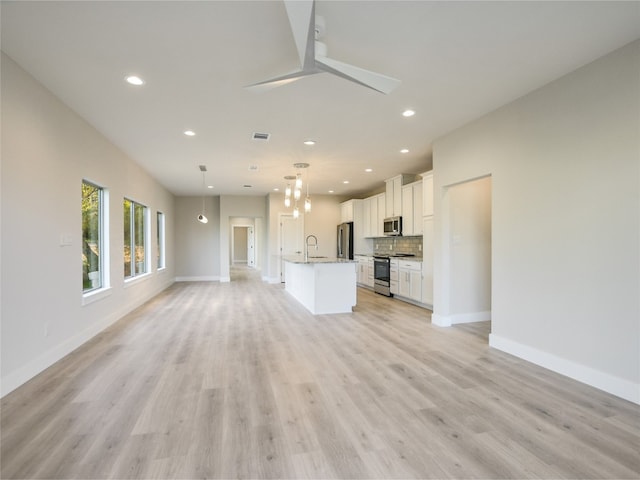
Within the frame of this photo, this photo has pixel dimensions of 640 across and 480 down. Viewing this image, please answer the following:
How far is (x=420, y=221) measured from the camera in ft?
20.5

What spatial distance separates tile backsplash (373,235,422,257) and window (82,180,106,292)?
574 cm

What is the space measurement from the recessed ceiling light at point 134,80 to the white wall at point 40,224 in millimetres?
838

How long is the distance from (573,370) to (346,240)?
6.74 metres

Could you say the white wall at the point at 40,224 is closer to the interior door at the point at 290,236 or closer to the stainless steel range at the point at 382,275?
the stainless steel range at the point at 382,275

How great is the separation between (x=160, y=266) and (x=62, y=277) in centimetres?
563

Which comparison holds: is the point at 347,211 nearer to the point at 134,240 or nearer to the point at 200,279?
the point at 200,279

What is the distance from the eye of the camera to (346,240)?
30.8 ft

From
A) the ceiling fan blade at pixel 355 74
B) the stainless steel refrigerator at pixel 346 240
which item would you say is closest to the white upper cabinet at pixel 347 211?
the stainless steel refrigerator at pixel 346 240

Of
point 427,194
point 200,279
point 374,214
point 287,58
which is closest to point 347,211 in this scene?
point 374,214

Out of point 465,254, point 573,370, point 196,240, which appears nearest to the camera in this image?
point 573,370

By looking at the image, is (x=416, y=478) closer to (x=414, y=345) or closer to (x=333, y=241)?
(x=414, y=345)

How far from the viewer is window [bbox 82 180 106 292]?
4.19 metres

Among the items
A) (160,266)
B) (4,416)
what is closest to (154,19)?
(4,416)

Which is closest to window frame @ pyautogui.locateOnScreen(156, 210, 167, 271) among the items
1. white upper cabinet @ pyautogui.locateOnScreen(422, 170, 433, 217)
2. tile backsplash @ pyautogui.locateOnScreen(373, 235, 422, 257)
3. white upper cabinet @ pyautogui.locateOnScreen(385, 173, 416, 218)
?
tile backsplash @ pyautogui.locateOnScreen(373, 235, 422, 257)
